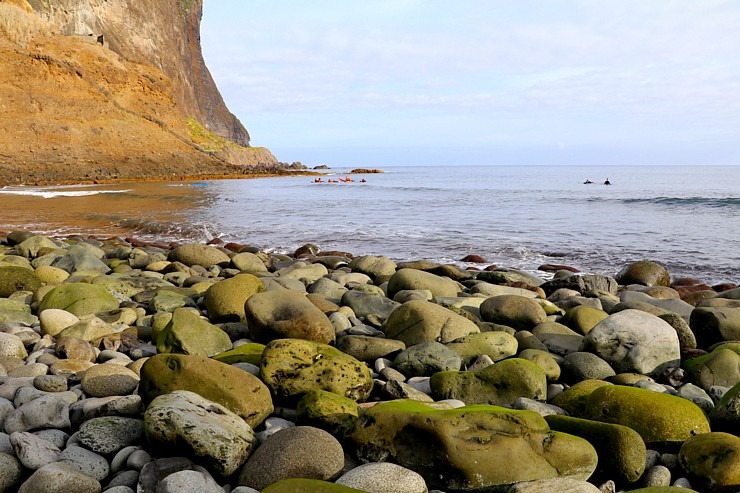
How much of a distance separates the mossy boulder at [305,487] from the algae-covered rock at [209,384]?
90 cm

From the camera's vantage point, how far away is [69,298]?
19.4 ft

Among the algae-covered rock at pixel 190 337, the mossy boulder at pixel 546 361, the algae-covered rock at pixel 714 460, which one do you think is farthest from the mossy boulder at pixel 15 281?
the algae-covered rock at pixel 714 460

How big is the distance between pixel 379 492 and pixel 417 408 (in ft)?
2.27

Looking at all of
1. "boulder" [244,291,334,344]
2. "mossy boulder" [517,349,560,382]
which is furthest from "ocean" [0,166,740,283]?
"boulder" [244,291,334,344]

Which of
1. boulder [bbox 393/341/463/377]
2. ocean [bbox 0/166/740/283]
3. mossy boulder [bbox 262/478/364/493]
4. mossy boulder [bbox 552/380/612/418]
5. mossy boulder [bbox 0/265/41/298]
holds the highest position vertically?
mossy boulder [bbox 0/265/41/298]

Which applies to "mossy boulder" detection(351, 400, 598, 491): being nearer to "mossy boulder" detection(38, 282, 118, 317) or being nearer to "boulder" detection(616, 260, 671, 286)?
"mossy boulder" detection(38, 282, 118, 317)

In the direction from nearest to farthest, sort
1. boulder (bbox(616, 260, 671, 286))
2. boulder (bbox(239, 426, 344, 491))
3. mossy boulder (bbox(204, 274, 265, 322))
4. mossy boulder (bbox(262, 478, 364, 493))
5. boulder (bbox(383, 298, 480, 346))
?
mossy boulder (bbox(262, 478, 364, 493)) → boulder (bbox(239, 426, 344, 491)) → boulder (bbox(383, 298, 480, 346)) → mossy boulder (bbox(204, 274, 265, 322)) → boulder (bbox(616, 260, 671, 286))

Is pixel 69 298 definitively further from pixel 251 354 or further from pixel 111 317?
pixel 251 354

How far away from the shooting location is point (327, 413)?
11.0 ft

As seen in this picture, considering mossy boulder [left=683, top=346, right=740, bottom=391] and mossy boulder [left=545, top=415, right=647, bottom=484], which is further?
mossy boulder [left=683, top=346, right=740, bottom=391]

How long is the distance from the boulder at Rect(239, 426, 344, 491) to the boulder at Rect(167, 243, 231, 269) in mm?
6710

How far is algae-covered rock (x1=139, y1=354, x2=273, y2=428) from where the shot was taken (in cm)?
341

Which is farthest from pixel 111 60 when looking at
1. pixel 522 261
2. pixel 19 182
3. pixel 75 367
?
pixel 75 367

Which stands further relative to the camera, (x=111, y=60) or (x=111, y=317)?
(x=111, y=60)
